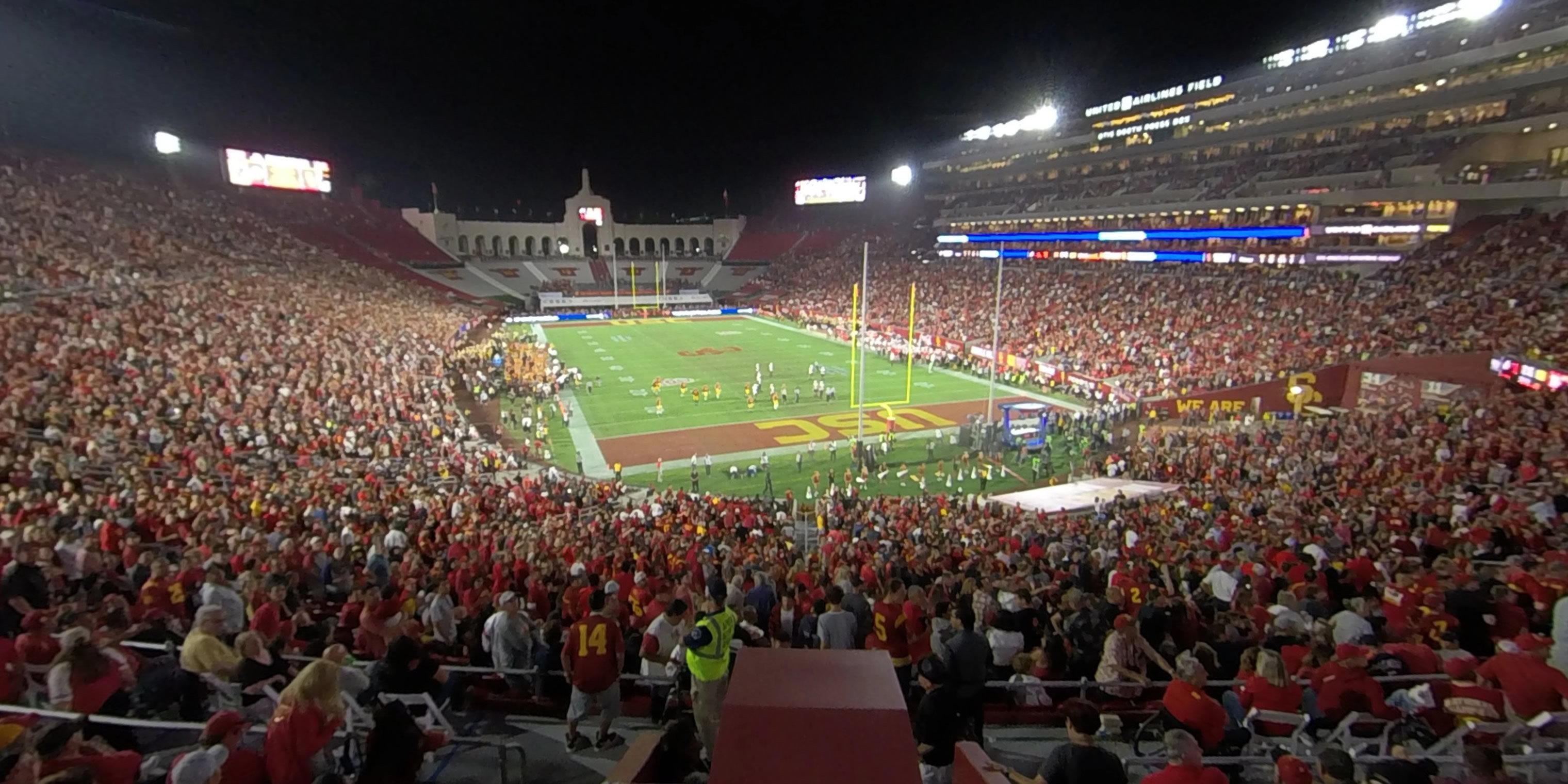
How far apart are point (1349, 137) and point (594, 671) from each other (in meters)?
48.8

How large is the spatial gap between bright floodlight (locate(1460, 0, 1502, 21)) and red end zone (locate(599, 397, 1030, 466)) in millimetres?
29316

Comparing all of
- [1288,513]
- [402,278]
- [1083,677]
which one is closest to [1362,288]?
[1288,513]

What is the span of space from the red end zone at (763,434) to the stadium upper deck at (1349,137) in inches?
875

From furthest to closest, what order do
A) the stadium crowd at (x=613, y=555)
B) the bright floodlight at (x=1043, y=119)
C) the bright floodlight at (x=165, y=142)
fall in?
the bright floodlight at (x=1043, y=119), the bright floodlight at (x=165, y=142), the stadium crowd at (x=613, y=555)

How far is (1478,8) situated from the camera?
118 ft

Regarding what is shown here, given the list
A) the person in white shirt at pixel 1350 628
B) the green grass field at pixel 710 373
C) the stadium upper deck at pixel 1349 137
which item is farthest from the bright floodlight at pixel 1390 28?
the person in white shirt at pixel 1350 628

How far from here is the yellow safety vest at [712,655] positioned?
5.45 m

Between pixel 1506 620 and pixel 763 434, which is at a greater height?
pixel 1506 620

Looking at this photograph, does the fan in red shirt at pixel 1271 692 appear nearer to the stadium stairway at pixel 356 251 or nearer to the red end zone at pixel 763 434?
the red end zone at pixel 763 434

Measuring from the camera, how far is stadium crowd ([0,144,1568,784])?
17.8ft

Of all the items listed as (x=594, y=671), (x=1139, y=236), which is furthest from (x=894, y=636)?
(x=1139, y=236)

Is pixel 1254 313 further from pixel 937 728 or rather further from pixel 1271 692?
pixel 937 728

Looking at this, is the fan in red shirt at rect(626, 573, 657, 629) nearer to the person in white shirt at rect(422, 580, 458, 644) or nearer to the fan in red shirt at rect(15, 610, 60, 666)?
the person in white shirt at rect(422, 580, 458, 644)

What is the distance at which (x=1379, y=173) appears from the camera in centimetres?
3625
